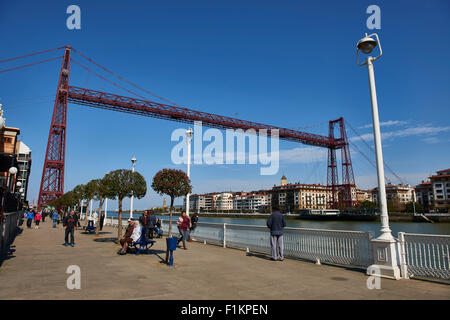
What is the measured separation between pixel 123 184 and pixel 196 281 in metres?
7.02

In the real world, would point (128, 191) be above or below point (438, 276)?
above

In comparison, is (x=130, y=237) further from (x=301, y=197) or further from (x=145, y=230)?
(x=301, y=197)

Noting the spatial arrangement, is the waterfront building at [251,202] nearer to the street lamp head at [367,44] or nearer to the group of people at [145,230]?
the group of people at [145,230]

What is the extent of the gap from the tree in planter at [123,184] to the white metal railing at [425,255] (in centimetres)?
924

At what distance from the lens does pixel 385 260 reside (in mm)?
6316

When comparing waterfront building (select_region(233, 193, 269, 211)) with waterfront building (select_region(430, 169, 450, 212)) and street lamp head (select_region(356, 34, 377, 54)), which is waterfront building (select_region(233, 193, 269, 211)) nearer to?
waterfront building (select_region(430, 169, 450, 212))

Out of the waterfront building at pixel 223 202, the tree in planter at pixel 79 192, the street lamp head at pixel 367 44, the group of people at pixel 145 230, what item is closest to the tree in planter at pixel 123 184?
the group of people at pixel 145 230

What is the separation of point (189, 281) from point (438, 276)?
16.2ft

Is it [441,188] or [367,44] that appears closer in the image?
[367,44]

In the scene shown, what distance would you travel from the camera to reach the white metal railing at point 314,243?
7.18 m

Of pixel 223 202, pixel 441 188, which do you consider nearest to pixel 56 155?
pixel 441 188
